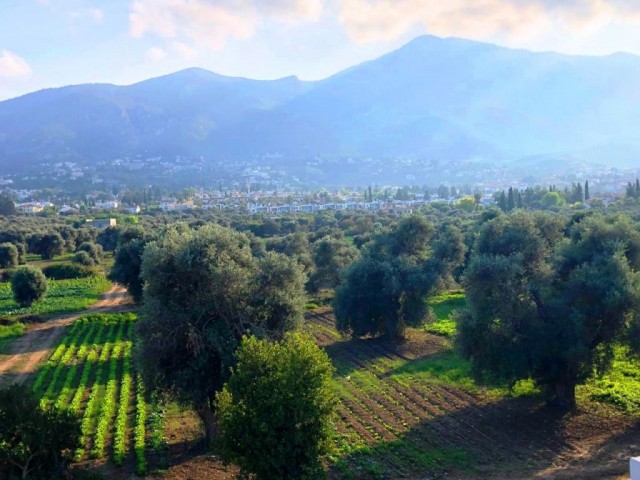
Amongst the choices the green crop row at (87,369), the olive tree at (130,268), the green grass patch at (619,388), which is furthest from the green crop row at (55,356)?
the green grass patch at (619,388)

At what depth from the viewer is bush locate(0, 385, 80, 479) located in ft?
49.9

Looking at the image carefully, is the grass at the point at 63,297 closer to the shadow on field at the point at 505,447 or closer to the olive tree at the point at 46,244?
the olive tree at the point at 46,244

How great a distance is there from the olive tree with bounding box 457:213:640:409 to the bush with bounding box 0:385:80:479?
15.0 m

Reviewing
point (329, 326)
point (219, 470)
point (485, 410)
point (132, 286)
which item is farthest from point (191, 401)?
point (132, 286)

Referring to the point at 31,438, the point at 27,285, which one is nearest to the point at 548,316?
the point at 31,438

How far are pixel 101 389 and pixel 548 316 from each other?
21.9 metres

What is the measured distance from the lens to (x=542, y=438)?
21.5 m

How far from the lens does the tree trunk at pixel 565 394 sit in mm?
23766

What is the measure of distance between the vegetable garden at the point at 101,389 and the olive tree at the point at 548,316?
13568mm

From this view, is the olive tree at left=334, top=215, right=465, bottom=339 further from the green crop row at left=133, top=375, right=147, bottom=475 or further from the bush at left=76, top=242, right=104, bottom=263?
the bush at left=76, top=242, right=104, bottom=263

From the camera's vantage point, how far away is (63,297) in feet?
206

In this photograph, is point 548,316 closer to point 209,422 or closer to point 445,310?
point 209,422

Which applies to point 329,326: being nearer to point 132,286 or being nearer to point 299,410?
point 132,286

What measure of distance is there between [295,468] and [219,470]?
491 centimetres
